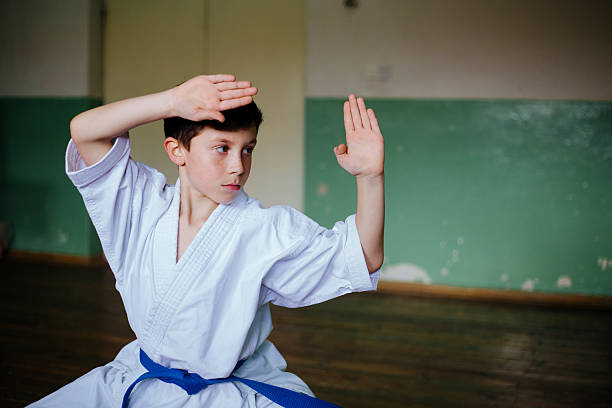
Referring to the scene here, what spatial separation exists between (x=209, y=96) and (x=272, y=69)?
3258 millimetres

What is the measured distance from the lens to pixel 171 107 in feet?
3.25

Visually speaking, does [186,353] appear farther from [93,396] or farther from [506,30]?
[506,30]

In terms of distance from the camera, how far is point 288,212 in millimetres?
1143

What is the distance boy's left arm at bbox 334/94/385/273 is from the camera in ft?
3.30

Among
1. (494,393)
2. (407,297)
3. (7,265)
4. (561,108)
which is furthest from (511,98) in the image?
(7,265)

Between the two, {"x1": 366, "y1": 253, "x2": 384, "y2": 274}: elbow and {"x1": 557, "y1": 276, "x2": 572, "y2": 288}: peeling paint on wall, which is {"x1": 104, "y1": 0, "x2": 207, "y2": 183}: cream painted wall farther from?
{"x1": 366, "y1": 253, "x2": 384, "y2": 274}: elbow

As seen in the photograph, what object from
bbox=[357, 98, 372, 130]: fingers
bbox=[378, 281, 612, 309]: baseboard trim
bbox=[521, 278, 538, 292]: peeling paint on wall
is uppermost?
bbox=[357, 98, 372, 130]: fingers

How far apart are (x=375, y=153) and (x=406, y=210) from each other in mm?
2912

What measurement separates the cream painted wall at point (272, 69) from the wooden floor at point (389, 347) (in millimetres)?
1070

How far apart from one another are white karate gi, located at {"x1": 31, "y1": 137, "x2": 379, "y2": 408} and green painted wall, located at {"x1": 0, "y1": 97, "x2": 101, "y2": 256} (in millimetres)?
3598

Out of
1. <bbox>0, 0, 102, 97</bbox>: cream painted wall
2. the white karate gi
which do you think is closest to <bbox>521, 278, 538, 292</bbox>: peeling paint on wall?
the white karate gi

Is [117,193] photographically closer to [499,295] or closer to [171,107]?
[171,107]

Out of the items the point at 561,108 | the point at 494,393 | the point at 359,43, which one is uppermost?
the point at 359,43

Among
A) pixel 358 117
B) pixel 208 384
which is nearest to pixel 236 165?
pixel 358 117
